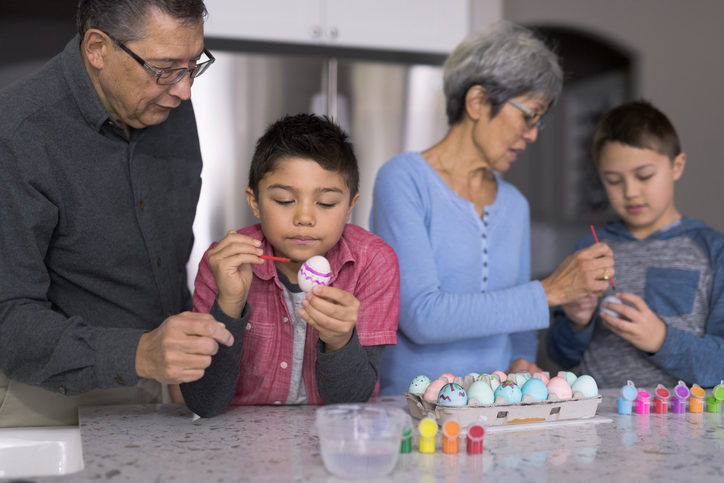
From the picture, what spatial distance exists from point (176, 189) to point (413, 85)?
68.6 inches

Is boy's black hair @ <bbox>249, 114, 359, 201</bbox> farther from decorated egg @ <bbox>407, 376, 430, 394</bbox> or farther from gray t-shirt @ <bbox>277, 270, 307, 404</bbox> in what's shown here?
decorated egg @ <bbox>407, 376, 430, 394</bbox>

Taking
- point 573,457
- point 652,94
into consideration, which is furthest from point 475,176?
point 652,94

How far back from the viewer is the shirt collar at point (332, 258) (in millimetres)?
1333

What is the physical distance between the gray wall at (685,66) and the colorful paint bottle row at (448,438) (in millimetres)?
3135

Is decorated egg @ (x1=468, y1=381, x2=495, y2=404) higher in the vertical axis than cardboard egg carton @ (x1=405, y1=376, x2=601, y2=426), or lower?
higher

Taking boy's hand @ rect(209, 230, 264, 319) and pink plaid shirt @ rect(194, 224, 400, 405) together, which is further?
pink plaid shirt @ rect(194, 224, 400, 405)

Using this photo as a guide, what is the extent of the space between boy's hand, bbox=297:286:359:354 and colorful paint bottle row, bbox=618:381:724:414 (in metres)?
0.54

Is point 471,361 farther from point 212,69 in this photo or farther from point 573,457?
point 212,69

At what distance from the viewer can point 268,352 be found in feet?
4.34

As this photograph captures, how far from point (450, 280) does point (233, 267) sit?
Answer: 2.16ft

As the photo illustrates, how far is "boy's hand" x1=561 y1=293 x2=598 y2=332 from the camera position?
1.68 metres

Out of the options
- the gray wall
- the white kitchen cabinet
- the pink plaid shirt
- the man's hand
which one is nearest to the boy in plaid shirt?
the pink plaid shirt

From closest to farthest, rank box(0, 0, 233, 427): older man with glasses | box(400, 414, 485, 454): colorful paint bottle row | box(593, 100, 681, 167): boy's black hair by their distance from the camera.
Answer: box(400, 414, 485, 454): colorful paint bottle row → box(0, 0, 233, 427): older man with glasses → box(593, 100, 681, 167): boy's black hair

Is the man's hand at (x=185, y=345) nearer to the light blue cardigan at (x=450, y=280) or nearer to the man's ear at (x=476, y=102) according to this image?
the light blue cardigan at (x=450, y=280)
